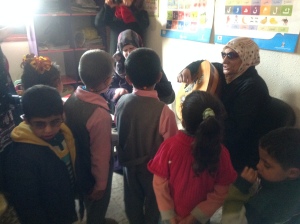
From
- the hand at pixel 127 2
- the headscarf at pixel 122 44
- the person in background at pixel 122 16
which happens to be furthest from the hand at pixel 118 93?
the hand at pixel 127 2

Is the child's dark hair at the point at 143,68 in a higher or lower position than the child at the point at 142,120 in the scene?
higher

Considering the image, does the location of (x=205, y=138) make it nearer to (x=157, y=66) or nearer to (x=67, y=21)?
(x=157, y=66)

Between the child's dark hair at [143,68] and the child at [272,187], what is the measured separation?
1.93ft

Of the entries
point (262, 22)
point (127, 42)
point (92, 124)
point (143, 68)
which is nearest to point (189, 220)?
point (92, 124)

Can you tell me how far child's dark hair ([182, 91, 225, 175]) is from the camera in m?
0.89

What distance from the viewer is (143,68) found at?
1259 mm

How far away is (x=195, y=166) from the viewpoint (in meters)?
0.96

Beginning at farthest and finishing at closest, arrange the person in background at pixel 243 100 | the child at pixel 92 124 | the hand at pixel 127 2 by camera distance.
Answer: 1. the hand at pixel 127 2
2. the person in background at pixel 243 100
3. the child at pixel 92 124

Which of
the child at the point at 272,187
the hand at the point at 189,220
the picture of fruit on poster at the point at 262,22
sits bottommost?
the hand at the point at 189,220

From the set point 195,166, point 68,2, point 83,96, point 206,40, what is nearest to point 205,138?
point 195,166

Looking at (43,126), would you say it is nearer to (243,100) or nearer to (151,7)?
(243,100)

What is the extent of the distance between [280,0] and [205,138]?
3.79 ft

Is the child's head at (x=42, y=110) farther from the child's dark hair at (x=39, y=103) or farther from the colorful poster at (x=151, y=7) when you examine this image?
the colorful poster at (x=151, y=7)

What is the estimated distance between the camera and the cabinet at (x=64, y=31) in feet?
8.96
